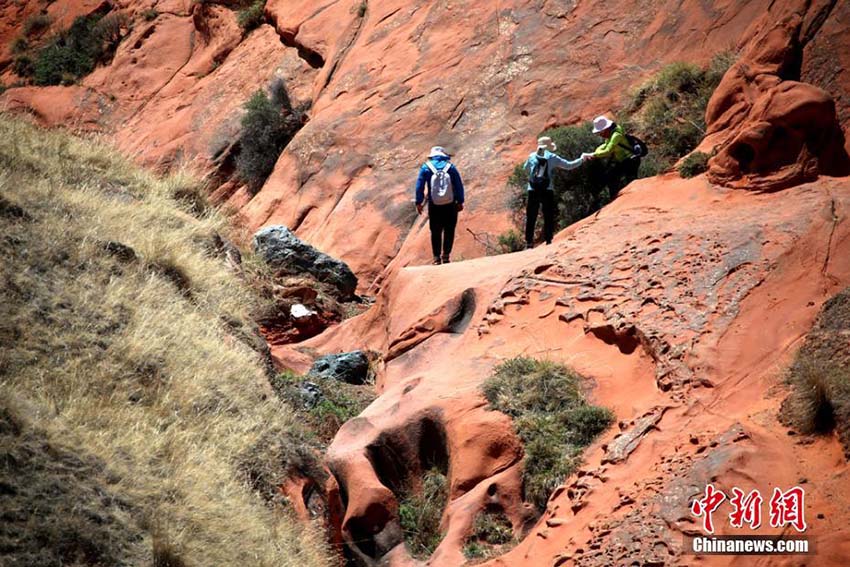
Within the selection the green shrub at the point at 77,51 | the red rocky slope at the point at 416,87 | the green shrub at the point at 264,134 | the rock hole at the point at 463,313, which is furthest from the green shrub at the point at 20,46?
the rock hole at the point at 463,313

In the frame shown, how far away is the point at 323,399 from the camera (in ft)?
38.1


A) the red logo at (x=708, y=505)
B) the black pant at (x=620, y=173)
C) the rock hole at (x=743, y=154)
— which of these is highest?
the red logo at (x=708, y=505)

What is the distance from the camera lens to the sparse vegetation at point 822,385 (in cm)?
733

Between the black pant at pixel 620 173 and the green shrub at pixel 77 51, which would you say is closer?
the black pant at pixel 620 173

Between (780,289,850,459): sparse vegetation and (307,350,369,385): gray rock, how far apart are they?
5640 millimetres

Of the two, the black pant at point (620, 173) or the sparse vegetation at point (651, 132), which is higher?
the black pant at point (620, 173)

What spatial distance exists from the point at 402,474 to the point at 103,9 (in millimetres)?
26869

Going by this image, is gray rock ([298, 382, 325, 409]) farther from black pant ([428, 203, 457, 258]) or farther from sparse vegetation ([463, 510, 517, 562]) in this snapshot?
black pant ([428, 203, 457, 258])

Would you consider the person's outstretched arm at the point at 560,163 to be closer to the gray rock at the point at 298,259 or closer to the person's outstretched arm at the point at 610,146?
the person's outstretched arm at the point at 610,146

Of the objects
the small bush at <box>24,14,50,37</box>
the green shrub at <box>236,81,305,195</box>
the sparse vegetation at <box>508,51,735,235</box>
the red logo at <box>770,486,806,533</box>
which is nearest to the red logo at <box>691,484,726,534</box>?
the red logo at <box>770,486,806,533</box>

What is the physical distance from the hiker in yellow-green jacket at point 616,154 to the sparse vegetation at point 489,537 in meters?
6.54

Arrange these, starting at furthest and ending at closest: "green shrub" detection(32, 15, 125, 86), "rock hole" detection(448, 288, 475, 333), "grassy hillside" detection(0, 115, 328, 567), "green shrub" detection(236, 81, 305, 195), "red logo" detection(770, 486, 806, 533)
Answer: "green shrub" detection(32, 15, 125, 86), "green shrub" detection(236, 81, 305, 195), "rock hole" detection(448, 288, 475, 333), "grassy hillside" detection(0, 115, 328, 567), "red logo" detection(770, 486, 806, 533)

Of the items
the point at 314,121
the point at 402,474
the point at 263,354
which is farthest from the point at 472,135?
the point at 402,474

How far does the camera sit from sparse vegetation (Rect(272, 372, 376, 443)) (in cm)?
1109
